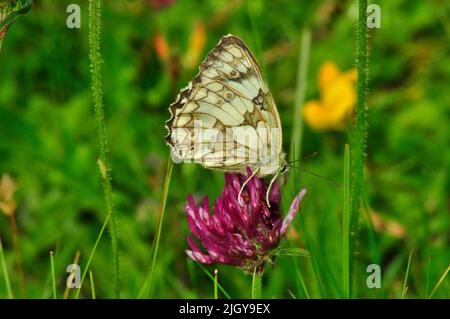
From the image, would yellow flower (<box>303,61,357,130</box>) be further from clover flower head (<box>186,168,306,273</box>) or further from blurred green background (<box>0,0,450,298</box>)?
clover flower head (<box>186,168,306,273</box>)

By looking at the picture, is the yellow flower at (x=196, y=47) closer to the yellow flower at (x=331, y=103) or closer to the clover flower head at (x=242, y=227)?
the yellow flower at (x=331, y=103)

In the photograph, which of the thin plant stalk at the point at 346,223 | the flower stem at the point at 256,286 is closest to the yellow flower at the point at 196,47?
the thin plant stalk at the point at 346,223

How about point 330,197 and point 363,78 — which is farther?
point 330,197

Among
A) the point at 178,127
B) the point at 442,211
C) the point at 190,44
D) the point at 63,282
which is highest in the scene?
the point at 190,44

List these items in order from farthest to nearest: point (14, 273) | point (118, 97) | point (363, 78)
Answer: point (118, 97), point (14, 273), point (363, 78)

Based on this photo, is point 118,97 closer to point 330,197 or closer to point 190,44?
point 190,44

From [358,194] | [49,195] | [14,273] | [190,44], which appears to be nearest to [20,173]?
[49,195]
